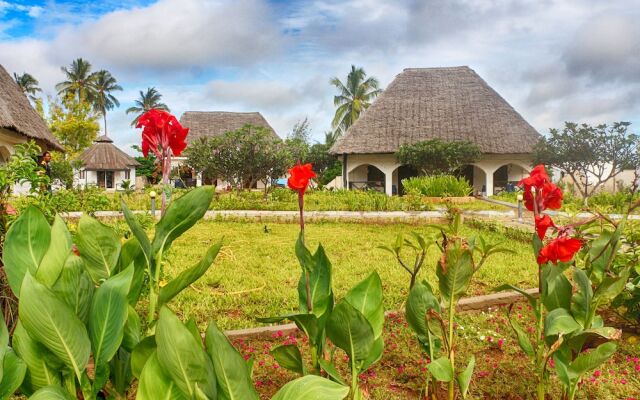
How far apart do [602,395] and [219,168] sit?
45.7 ft

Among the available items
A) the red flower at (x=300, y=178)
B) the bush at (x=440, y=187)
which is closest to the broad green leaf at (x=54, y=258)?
the red flower at (x=300, y=178)

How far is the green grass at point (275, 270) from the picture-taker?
347 centimetres

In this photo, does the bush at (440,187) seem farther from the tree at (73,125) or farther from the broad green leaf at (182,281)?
the tree at (73,125)

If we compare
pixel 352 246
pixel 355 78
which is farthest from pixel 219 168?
pixel 355 78

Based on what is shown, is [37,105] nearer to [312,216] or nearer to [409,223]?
[312,216]

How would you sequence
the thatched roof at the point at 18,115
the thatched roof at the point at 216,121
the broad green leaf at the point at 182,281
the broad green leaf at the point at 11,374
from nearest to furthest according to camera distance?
the broad green leaf at the point at 11,374, the broad green leaf at the point at 182,281, the thatched roof at the point at 18,115, the thatched roof at the point at 216,121

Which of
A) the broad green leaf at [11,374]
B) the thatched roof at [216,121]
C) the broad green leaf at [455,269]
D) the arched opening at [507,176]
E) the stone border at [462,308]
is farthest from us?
the thatched roof at [216,121]

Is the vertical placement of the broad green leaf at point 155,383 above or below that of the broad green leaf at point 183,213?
below

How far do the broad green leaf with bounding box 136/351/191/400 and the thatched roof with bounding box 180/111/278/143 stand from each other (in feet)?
89.0

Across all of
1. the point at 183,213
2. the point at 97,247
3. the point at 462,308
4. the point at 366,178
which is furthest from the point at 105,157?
the point at 183,213

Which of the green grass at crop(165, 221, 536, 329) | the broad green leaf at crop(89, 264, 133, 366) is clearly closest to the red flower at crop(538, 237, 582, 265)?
the green grass at crop(165, 221, 536, 329)

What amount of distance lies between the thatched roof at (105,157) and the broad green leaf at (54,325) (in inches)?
1230

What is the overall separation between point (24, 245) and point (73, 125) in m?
28.1

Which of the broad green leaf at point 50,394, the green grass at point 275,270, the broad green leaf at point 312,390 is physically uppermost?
the broad green leaf at point 312,390
